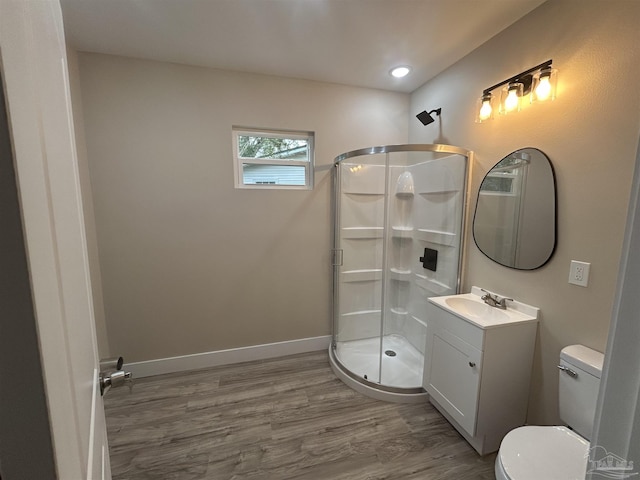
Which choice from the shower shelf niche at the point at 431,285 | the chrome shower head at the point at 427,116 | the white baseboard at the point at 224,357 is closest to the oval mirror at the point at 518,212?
the shower shelf niche at the point at 431,285

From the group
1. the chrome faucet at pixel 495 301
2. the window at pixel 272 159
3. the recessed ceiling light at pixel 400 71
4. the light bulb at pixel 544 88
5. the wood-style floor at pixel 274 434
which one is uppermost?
the recessed ceiling light at pixel 400 71

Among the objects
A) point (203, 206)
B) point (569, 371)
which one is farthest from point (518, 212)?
point (203, 206)


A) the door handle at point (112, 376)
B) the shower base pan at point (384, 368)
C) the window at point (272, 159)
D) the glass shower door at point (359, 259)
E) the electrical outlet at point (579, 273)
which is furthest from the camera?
the glass shower door at point (359, 259)

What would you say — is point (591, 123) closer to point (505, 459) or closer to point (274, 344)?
point (505, 459)

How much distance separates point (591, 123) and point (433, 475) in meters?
2.11

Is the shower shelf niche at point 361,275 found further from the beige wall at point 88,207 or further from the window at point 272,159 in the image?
the beige wall at point 88,207

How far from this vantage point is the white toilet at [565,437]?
1086mm

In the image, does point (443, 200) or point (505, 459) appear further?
point (443, 200)

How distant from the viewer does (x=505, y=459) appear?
1.13 meters

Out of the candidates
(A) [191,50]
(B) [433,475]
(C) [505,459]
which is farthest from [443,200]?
(A) [191,50]

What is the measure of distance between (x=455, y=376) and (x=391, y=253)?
1226 mm

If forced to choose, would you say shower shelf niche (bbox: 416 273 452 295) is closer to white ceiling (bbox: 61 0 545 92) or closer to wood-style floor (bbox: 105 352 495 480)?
wood-style floor (bbox: 105 352 495 480)

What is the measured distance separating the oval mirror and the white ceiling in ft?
3.09

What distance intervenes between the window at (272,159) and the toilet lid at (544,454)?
2278mm
